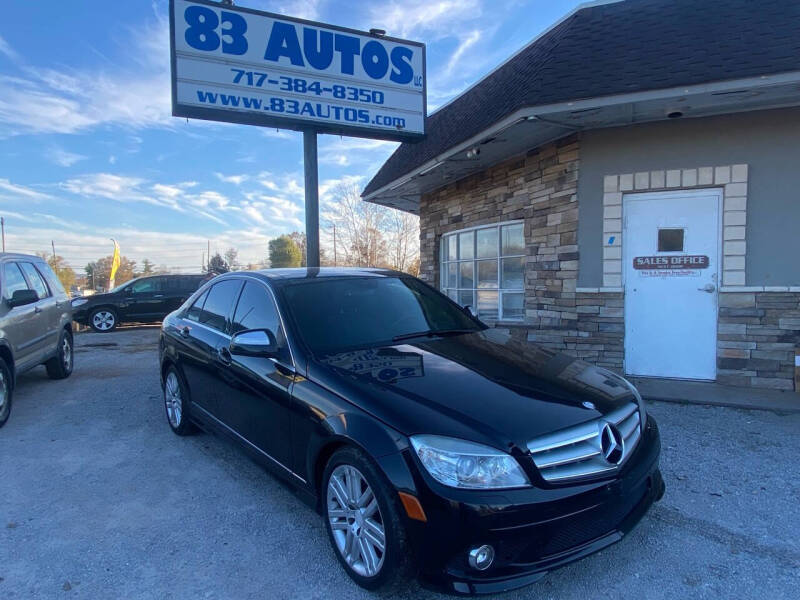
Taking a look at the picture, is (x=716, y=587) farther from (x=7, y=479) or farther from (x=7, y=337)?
(x=7, y=337)

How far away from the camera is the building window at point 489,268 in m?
8.12

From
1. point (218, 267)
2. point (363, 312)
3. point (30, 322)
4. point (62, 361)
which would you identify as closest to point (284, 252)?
point (218, 267)

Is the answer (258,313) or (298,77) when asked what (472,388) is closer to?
(258,313)

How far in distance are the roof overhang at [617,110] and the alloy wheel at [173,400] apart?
4645mm

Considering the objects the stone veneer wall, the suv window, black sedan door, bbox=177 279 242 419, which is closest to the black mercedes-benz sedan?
black sedan door, bbox=177 279 242 419

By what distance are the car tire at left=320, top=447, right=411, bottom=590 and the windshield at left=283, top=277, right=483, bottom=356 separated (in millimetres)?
748

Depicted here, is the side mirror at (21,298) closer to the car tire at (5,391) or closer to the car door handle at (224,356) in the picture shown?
the car tire at (5,391)

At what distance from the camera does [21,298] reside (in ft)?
18.4

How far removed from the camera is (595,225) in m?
6.43

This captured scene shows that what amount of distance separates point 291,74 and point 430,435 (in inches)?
267

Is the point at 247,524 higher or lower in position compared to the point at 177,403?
lower

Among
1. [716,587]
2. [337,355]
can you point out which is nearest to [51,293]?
[337,355]

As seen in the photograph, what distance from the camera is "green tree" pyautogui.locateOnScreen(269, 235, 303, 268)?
2063 inches

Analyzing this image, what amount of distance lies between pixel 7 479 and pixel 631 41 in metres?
7.67
